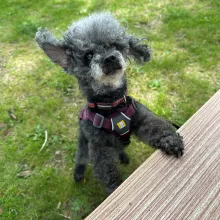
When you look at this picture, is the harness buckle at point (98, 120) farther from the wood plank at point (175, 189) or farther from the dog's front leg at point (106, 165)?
the wood plank at point (175, 189)

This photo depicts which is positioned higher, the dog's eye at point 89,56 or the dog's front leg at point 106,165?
the dog's eye at point 89,56

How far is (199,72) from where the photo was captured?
3.80 meters

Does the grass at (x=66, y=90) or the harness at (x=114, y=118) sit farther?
the grass at (x=66, y=90)

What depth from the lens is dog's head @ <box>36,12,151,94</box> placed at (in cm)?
188

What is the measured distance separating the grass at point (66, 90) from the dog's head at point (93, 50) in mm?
1303

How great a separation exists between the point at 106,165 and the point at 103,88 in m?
0.59

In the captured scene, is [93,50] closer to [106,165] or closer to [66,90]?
[106,165]

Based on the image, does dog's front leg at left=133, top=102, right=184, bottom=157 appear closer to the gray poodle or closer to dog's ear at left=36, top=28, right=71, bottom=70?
the gray poodle

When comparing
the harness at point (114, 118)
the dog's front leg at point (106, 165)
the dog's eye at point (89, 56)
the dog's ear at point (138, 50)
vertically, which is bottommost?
the dog's front leg at point (106, 165)

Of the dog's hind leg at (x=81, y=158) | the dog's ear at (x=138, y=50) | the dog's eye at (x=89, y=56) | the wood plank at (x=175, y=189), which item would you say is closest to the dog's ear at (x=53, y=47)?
the dog's eye at (x=89, y=56)

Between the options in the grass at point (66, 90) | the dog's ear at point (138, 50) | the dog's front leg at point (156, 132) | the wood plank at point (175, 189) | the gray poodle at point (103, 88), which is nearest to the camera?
the wood plank at point (175, 189)

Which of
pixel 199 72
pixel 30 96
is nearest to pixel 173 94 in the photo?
pixel 199 72

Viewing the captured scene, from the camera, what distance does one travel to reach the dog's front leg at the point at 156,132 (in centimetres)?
138

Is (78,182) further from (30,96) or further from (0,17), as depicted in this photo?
(0,17)
